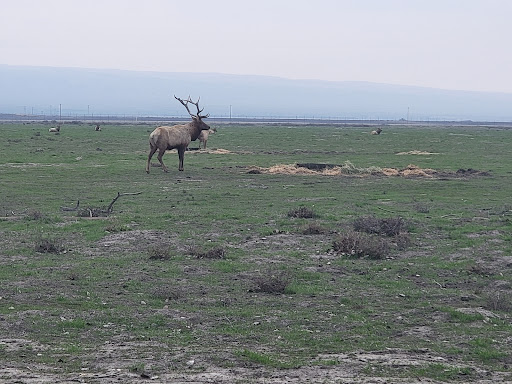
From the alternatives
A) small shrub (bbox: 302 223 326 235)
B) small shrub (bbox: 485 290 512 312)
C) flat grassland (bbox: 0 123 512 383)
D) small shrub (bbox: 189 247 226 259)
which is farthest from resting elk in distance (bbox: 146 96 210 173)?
small shrub (bbox: 485 290 512 312)

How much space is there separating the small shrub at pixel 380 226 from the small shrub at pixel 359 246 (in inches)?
55.5

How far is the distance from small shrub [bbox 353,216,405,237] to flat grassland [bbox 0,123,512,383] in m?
0.05

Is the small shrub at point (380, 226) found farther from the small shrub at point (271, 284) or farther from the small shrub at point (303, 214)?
the small shrub at point (271, 284)

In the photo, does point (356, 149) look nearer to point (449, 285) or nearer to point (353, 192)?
point (353, 192)

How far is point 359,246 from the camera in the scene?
50.0 ft

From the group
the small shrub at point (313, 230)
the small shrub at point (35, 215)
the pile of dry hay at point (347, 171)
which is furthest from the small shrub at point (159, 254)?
the pile of dry hay at point (347, 171)

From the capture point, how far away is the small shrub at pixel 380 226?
56.2ft

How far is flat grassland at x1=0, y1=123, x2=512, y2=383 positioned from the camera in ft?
29.0

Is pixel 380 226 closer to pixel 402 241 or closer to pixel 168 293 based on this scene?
pixel 402 241

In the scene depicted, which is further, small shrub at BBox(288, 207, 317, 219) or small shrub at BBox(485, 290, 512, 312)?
small shrub at BBox(288, 207, 317, 219)

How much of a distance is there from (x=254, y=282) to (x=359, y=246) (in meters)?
3.17

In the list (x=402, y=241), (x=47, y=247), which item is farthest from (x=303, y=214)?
(x=47, y=247)

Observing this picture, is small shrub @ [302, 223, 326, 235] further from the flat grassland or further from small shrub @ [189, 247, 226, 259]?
small shrub @ [189, 247, 226, 259]

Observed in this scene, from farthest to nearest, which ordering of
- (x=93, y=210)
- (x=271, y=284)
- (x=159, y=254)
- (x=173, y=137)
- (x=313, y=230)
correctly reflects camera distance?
1. (x=173, y=137)
2. (x=93, y=210)
3. (x=313, y=230)
4. (x=159, y=254)
5. (x=271, y=284)
